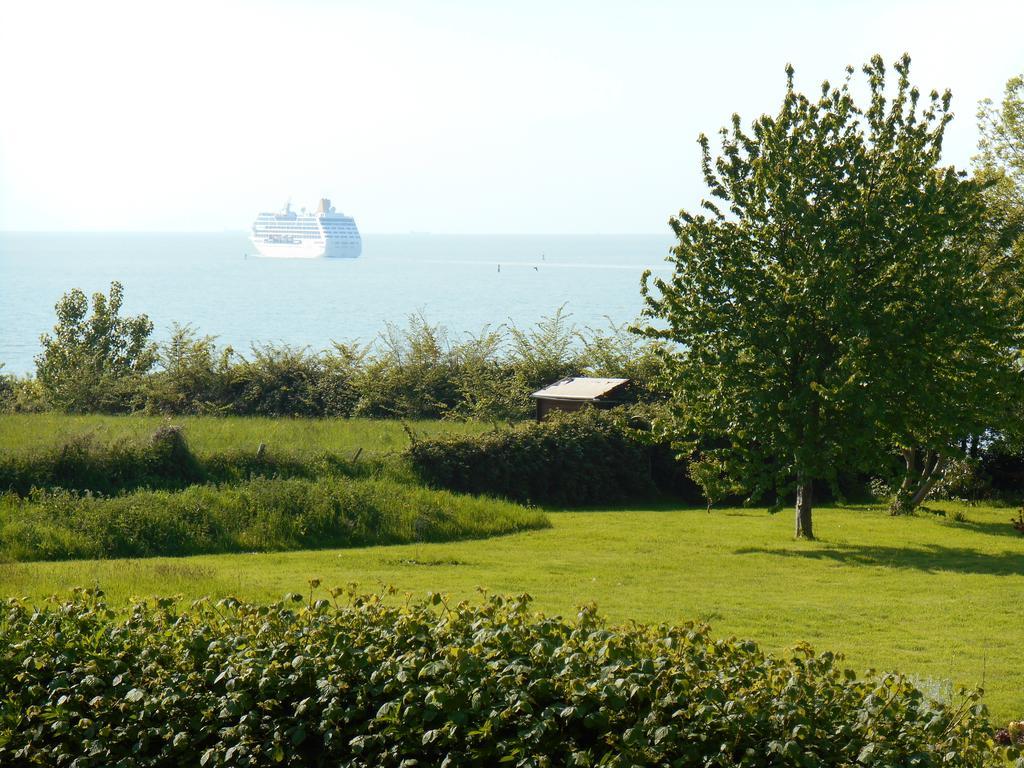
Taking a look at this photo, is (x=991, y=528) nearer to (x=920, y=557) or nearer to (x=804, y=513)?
(x=804, y=513)

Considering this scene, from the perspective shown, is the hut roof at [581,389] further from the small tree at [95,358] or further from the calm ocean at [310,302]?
the calm ocean at [310,302]

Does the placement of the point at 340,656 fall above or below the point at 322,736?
above

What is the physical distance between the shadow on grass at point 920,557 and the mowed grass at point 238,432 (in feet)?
31.6

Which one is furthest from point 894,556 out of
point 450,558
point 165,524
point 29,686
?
point 29,686

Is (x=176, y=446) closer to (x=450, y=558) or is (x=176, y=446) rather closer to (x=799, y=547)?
(x=450, y=558)

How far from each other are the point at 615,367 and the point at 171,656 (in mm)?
27886

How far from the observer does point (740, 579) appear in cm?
1691

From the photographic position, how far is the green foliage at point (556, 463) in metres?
24.8

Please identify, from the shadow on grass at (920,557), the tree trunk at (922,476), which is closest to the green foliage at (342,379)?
the tree trunk at (922,476)

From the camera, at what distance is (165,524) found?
742 inches

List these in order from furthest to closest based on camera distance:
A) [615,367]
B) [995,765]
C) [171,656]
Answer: [615,367], [171,656], [995,765]

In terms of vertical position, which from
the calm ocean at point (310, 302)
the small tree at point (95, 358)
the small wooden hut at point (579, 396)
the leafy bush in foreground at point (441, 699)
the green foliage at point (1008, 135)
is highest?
the green foliage at point (1008, 135)

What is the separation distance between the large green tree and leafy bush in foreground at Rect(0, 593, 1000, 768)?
532 inches

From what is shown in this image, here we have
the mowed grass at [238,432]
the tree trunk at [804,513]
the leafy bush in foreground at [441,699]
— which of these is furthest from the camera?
the mowed grass at [238,432]
